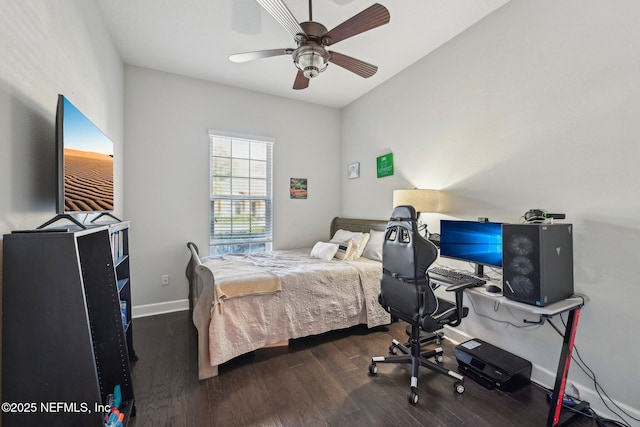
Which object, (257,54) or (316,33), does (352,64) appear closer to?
(316,33)

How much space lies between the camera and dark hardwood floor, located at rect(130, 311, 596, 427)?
1.70m

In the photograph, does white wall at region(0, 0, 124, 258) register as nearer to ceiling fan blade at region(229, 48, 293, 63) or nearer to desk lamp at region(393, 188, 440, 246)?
ceiling fan blade at region(229, 48, 293, 63)

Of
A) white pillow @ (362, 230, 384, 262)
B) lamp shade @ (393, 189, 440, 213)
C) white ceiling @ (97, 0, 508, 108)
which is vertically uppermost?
white ceiling @ (97, 0, 508, 108)

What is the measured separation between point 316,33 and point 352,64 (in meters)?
0.48

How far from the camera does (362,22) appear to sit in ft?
5.86

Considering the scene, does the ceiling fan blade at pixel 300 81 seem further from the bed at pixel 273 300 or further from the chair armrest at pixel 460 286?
the chair armrest at pixel 460 286

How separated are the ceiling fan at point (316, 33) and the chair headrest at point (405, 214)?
4.04 ft

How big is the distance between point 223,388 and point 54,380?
113cm

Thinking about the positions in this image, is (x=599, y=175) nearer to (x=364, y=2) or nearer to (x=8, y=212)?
(x=364, y=2)

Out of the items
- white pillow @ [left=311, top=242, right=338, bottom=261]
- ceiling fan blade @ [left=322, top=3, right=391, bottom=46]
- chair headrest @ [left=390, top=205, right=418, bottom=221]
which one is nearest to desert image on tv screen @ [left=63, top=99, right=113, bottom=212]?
ceiling fan blade @ [left=322, top=3, right=391, bottom=46]

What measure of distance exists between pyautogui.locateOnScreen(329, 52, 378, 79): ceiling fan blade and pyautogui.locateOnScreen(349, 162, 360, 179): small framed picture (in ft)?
6.13

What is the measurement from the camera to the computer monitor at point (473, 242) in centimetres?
214

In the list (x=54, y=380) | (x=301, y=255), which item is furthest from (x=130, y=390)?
(x=301, y=255)

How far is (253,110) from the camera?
3934 millimetres
